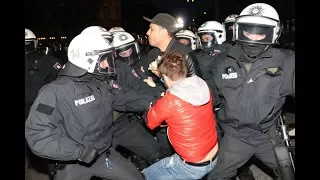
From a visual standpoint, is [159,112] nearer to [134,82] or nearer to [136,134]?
[136,134]

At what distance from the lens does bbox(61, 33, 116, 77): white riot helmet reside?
136 inches

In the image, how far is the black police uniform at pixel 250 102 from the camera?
12.2 ft

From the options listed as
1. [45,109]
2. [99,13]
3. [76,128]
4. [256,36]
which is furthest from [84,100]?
[99,13]

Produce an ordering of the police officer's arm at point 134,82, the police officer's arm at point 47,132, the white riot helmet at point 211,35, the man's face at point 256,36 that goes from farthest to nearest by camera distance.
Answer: the white riot helmet at point 211,35
the police officer's arm at point 134,82
the man's face at point 256,36
the police officer's arm at point 47,132

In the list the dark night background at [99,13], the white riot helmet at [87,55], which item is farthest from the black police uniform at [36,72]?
the dark night background at [99,13]

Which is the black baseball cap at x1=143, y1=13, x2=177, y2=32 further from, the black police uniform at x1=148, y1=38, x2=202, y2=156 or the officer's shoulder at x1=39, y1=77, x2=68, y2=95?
the officer's shoulder at x1=39, y1=77, x2=68, y2=95

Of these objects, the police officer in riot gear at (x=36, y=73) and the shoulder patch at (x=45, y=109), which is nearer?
the shoulder patch at (x=45, y=109)

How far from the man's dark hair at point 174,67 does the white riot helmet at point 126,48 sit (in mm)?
2442

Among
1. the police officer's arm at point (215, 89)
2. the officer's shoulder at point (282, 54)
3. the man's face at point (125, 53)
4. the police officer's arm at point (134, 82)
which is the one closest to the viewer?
the officer's shoulder at point (282, 54)

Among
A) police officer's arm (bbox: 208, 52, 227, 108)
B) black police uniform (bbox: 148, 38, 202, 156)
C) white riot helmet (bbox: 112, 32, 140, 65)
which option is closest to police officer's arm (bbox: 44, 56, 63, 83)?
white riot helmet (bbox: 112, 32, 140, 65)

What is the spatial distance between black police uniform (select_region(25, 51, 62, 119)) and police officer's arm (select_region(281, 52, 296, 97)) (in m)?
3.94

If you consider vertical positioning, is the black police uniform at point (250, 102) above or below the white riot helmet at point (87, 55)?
below

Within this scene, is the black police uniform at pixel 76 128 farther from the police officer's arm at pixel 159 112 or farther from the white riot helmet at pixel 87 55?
the police officer's arm at pixel 159 112
